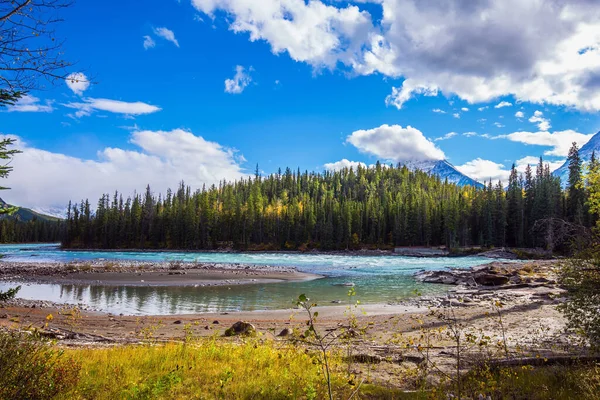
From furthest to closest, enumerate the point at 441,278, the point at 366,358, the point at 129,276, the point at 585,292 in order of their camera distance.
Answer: the point at 129,276 → the point at 441,278 → the point at 366,358 → the point at 585,292

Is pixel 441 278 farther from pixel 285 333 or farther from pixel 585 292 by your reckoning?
pixel 585 292

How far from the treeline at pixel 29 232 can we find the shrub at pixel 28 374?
16938cm

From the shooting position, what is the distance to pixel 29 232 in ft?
562

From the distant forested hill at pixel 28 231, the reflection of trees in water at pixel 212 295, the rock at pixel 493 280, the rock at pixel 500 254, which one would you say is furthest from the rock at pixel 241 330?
the distant forested hill at pixel 28 231

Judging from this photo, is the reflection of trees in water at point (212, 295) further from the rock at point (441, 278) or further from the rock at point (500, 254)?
the rock at point (500, 254)

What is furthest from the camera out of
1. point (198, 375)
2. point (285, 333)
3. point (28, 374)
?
point (285, 333)

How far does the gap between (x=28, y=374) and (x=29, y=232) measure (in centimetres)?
20797

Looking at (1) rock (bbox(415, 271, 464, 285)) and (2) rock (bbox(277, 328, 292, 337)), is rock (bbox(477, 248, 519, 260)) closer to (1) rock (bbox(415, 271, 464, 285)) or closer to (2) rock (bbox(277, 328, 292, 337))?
(1) rock (bbox(415, 271, 464, 285))

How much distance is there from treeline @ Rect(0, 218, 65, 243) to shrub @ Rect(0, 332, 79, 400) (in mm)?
169385

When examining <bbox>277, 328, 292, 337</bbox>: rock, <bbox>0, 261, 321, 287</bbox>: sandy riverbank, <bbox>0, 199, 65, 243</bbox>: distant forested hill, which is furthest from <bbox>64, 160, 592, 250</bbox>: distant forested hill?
<bbox>277, 328, 292, 337</bbox>: rock

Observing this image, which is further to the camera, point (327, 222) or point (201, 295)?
point (327, 222)

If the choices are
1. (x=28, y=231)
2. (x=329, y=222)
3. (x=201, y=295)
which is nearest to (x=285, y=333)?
(x=201, y=295)

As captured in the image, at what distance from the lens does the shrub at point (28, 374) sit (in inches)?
219

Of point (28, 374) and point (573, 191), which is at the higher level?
point (573, 191)
